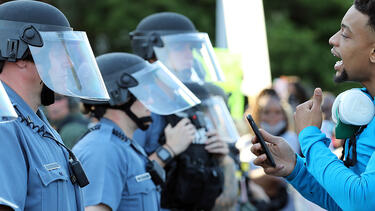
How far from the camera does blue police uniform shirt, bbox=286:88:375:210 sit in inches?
109

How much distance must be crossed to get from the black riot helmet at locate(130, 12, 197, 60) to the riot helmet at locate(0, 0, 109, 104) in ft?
7.28

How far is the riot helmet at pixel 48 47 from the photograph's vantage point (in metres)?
3.00

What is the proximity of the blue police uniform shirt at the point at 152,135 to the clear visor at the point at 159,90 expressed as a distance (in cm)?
65

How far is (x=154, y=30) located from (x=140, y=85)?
1130 mm

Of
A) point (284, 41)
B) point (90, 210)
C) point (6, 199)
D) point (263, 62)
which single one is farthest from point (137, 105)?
point (284, 41)

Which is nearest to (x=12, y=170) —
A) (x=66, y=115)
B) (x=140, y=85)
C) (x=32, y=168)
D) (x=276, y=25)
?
(x=32, y=168)

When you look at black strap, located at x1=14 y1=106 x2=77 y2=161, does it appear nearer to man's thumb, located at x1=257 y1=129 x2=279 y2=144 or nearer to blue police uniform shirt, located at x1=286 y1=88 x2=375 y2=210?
man's thumb, located at x1=257 y1=129 x2=279 y2=144

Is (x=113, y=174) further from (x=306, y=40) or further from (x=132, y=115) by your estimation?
(x=306, y=40)

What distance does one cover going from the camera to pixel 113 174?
3889 mm

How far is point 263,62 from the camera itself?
11.4 m

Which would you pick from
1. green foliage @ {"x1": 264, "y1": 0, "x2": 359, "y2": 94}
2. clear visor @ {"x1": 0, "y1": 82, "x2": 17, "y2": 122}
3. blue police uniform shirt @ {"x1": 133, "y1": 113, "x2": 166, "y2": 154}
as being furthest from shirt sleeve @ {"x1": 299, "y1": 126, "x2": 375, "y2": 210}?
green foliage @ {"x1": 264, "y1": 0, "x2": 359, "y2": 94}

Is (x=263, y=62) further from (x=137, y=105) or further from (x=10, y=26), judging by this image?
(x=10, y=26)

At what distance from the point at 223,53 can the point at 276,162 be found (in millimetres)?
5118

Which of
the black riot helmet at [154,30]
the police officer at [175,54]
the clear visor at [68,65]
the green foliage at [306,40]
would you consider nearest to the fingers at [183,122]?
the police officer at [175,54]
